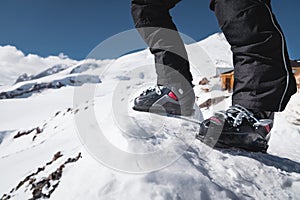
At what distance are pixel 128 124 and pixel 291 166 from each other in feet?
2.51

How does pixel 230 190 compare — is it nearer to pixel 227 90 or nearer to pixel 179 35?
pixel 179 35

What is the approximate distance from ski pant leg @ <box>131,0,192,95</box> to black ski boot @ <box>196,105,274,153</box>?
0.43 m

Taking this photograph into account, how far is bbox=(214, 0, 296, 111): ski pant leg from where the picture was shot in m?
0.91

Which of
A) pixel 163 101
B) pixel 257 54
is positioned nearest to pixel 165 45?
pixel 163 101

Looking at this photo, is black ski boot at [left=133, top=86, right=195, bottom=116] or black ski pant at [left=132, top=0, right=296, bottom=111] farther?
black ski boot at [left=133, top=86, right=195, bottom=116]

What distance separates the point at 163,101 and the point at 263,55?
60cm

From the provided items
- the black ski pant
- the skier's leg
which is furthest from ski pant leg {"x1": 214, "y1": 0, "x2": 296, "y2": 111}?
the skier's leg

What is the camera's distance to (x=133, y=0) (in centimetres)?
142

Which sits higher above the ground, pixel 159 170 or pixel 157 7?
pixel 157 7

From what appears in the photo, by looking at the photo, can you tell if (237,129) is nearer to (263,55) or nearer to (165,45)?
(263,55)

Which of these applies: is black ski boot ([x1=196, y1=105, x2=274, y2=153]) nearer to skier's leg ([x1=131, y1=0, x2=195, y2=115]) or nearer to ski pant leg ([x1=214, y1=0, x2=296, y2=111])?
ski pant leg ([x1=214, y1=0, x2=296, y2=111])

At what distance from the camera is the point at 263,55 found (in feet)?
3.02

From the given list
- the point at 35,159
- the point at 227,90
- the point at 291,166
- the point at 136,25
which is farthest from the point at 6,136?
the point at 291,166

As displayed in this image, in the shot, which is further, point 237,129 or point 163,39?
point 163,39
